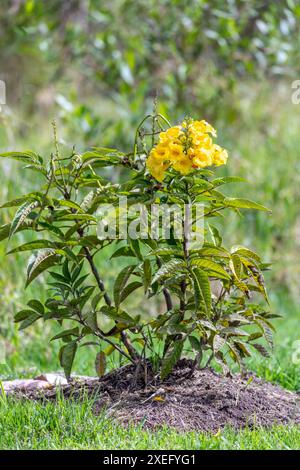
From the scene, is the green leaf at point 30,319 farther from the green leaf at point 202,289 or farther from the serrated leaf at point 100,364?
the green leaf at point 202,289

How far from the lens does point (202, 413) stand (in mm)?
3051

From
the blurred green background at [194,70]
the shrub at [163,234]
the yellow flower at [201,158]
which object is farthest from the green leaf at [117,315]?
the blurred green background at [194,70]

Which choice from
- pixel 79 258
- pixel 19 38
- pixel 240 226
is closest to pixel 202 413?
pixel 79 258

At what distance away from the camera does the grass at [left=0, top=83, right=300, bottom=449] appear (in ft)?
9.09

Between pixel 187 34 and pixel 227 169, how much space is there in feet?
4.25

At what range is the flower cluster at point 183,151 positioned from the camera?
281cm

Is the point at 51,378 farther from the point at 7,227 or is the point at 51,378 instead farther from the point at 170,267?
the point at 170,267

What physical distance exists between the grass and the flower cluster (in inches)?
36.8

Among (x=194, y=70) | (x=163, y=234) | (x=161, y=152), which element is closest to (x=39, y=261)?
(x=163, y=234)

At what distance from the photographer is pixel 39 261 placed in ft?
9.73

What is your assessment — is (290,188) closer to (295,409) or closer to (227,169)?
(227,169)

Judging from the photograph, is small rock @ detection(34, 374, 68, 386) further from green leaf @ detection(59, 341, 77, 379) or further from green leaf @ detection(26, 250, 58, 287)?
green leaf @ detection(26, 250, 58, 287)

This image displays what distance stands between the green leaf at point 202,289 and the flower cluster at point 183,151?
377 mm

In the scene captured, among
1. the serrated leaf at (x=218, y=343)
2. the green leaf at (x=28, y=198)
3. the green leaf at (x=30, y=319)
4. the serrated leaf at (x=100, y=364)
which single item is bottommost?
the serrated leaf at (x=100, y=364)
